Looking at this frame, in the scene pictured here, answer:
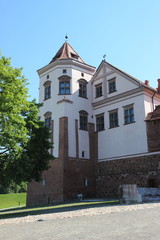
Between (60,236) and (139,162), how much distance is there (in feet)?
66.1

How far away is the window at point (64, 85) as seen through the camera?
103 feet

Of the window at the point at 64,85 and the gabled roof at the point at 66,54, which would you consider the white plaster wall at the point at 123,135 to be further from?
the gabled roof at the point at 66,54

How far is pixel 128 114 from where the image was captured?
28562 millimetres

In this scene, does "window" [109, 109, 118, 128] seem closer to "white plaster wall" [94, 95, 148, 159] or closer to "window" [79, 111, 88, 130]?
"white plaster wall" [94, 95, 148, 159]

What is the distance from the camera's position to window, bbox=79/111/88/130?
31.1m

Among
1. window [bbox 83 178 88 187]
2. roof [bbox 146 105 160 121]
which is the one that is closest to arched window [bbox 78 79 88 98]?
roof [bbox 146 105 160 121]

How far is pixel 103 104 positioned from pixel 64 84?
5.31 metres

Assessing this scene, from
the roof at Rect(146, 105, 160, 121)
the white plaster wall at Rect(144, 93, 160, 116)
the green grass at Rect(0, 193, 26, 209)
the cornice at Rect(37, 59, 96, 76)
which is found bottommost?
the green grass at Rect(0, 193, 26, 209)

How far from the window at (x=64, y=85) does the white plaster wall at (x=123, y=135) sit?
4729 mm

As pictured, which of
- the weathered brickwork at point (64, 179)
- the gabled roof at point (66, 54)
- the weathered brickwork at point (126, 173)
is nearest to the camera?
the weathered brickwork at point (126, 173)

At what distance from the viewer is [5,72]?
1658 cm

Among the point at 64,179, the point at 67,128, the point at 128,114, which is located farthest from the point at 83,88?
the point at 64,179

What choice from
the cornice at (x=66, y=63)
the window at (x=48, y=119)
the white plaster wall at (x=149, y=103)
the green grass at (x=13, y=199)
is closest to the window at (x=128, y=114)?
the white plaster wall at (x=149, y=103)

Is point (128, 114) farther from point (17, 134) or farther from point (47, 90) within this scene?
point (17, 134)
